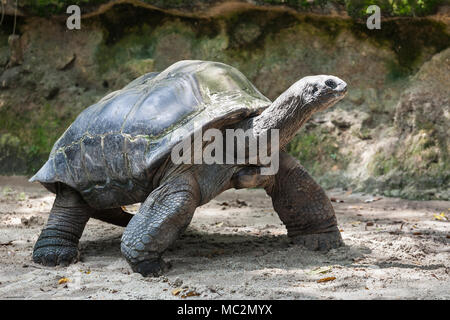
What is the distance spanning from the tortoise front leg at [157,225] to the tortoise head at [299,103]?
713 mm

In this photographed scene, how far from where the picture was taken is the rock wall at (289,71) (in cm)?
764

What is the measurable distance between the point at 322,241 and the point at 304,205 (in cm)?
33

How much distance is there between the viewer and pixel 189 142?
3.80 m

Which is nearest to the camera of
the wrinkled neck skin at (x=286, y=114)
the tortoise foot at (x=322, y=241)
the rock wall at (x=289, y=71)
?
the wrinkled neck skin at (x=286, y=114)

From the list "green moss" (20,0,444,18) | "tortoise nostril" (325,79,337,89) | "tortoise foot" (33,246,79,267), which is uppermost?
"green moss" (20,0,444,18)

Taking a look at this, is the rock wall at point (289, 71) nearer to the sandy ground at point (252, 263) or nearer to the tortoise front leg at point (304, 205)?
the sandy ground at point (252, 263)

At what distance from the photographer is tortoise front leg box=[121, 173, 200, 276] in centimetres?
369

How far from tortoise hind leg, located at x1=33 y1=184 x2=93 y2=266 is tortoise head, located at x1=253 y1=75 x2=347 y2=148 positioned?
63.9 inches

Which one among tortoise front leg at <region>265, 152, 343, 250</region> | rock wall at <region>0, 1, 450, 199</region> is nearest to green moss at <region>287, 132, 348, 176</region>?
Result: rock wall at <region>0, 1, 450, 199</region>

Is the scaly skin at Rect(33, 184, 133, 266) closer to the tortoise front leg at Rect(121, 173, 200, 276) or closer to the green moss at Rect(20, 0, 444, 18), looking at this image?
the tortoise front leg at Rect(121, 173, 200, 276)

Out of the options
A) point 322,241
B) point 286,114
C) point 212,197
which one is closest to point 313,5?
point 322,241

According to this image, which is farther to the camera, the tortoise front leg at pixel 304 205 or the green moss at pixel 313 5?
the green moss at pixel 313 5

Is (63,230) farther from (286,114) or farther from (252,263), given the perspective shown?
(286,114)

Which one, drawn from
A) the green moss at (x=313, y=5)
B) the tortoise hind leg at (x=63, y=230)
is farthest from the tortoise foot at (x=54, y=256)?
the green moss at (x=313, y=5)
